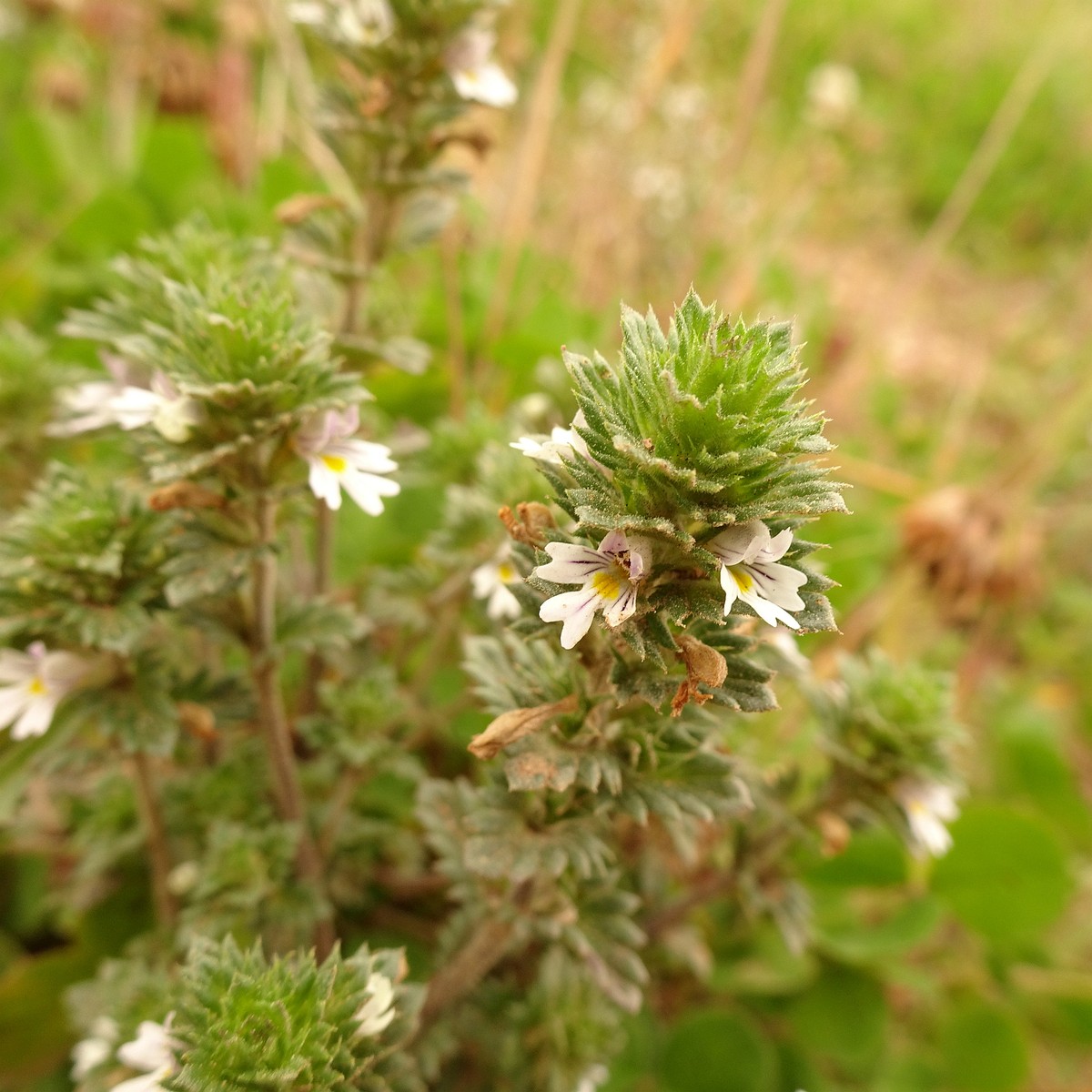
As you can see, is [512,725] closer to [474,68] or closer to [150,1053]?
[150,1053]

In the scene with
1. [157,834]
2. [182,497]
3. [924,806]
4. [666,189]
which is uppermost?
[666,189]

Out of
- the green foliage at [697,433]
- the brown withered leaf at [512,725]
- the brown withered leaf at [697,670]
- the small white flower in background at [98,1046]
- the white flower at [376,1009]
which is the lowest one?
the small white flower in background at [98,1046]

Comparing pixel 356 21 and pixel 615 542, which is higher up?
pixel 356 21

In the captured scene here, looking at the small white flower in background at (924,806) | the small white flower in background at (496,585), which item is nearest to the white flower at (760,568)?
the small white flower in background at (496,585)

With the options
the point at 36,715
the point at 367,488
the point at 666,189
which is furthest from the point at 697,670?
the point at 666,189

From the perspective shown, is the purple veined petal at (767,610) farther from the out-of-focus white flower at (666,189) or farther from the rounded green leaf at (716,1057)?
the out-of-focus white flower at (666,189)

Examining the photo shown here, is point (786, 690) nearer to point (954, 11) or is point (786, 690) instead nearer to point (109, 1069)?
point (109, 1069)

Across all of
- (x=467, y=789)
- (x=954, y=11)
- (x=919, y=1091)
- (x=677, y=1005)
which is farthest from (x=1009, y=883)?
(x=954, y=11)
